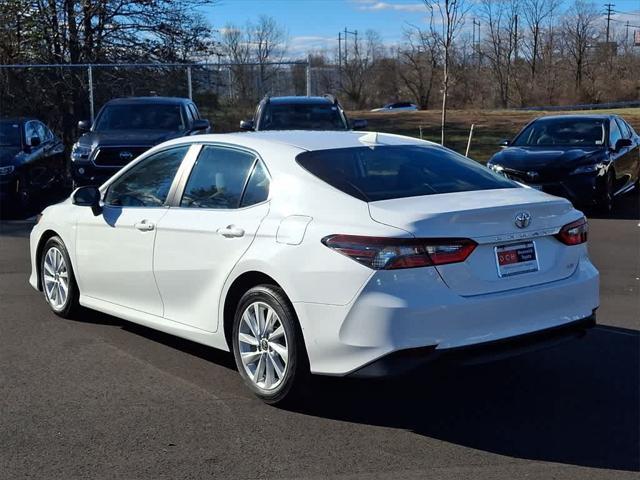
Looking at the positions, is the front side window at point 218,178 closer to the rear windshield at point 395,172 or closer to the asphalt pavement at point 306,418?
the rear windshield at point 395,172

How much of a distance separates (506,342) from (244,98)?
1755 centimetres

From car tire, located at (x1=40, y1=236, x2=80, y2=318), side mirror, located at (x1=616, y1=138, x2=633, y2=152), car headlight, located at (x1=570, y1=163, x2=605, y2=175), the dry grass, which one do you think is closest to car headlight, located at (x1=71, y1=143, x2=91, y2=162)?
car tire, located at (x1=40, y1=236, x2=80, y2=318)

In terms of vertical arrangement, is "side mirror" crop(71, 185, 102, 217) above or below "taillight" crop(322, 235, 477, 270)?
above

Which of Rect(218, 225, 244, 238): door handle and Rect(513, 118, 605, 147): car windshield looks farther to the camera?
Rect(513, 118, 605, 147): car windshield

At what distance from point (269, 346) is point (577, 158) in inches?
336

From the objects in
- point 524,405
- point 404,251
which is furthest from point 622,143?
point 404,251

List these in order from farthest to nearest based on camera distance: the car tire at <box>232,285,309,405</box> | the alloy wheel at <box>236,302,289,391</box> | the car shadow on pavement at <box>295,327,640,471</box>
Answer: the alloy wheel at <box>236,302,289,391</box> → the car tire at <box>232,285,309,405</box> → the car shadow on pavement at <box>295,327,640,471</box>

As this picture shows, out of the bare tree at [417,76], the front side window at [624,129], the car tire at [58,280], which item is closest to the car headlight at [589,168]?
the front side window at [624,129]

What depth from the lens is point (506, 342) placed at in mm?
4312

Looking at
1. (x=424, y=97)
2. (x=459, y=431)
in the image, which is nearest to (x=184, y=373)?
(x=459, y=431)

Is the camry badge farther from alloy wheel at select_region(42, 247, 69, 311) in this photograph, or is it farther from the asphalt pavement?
alloy wheel at select_region(42, 247, 69, 311)

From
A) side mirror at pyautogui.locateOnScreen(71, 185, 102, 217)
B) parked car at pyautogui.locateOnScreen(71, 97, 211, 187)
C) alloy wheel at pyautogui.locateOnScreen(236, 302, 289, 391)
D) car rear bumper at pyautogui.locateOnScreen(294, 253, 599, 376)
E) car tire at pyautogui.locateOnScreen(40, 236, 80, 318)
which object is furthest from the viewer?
parked car at pyautogui.locateOnScreen(71, 97, 211, 187)

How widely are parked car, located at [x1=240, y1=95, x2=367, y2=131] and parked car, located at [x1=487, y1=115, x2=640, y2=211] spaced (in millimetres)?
3018

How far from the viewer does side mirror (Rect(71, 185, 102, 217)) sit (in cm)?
608
